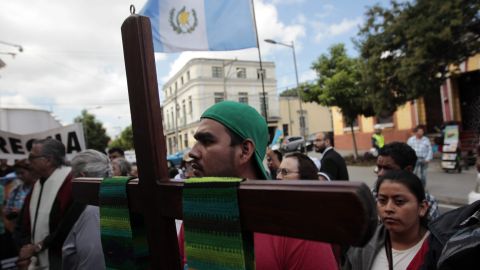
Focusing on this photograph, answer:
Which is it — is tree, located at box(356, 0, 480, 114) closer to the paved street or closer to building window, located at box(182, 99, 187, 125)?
the paved street

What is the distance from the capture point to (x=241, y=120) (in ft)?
3.81

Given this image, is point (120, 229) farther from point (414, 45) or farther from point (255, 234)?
point (414, 45)

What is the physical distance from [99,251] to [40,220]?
1.03 metres

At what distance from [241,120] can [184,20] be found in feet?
4.87

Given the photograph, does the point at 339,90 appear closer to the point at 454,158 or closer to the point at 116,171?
the point at 454,158

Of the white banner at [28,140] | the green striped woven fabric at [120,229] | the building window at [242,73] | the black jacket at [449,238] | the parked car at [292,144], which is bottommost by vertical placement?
the parked car at [292,144]

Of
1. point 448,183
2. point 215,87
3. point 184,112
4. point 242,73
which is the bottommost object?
point 448,183

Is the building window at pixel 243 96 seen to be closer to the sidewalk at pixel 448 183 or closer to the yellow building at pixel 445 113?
the yellow building at pixel 445 113

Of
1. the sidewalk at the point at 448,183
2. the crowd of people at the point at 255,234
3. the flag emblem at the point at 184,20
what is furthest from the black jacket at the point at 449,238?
the sidewalk at the point at 448,183

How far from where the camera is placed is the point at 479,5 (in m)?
10.3

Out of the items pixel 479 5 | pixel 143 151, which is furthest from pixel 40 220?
pixel 479 5

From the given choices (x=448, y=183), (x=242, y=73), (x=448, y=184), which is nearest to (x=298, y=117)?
(x=242, y=73)

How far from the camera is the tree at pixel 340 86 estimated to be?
17047 millimetres

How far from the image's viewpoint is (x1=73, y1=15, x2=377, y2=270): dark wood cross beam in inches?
22.5
